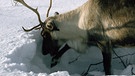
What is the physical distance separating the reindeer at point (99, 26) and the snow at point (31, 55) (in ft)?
0.74

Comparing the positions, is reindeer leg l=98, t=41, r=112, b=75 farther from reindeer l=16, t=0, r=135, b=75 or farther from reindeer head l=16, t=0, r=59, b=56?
reindeer head l=16, t=0, r=59, b=56

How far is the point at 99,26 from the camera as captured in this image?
428cm

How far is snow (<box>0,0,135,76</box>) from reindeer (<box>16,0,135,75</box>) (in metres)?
0.23

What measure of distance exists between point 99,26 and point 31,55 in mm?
824

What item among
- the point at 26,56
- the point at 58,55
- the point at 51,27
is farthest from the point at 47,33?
the point at 26,56

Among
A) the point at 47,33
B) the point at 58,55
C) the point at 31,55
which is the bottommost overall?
the point at 58,55

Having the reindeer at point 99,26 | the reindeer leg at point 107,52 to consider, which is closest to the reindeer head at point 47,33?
the reindeer at point 99,26

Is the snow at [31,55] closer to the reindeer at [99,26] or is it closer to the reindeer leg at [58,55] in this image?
the reindeer leg at [58,55]

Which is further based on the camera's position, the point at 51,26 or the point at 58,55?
the point at 58,55

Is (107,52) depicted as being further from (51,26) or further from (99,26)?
(51,26)

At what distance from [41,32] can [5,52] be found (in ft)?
2.76

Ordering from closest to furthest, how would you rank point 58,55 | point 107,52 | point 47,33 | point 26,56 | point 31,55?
point 26,56 → point 31,55 → point 107,52 → point 47,33 → point 58,55

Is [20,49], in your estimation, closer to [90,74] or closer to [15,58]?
[15,58]

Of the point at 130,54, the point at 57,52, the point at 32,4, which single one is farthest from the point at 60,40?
the point at 32,4
